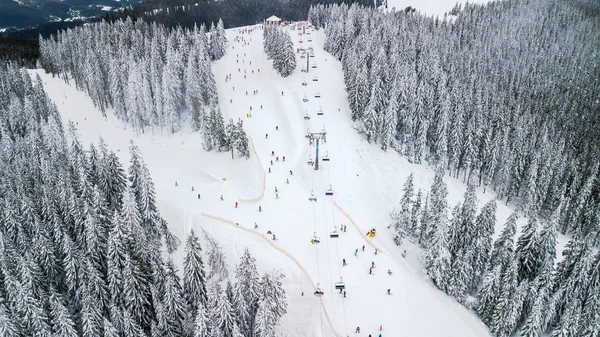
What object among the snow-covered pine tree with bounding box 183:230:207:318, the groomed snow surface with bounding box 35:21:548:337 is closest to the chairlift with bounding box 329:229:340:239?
the groomed snow surface with bounding box 35:21:548:337

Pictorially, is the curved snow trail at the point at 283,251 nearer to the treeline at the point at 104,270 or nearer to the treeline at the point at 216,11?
the treeline at the point at 104,270

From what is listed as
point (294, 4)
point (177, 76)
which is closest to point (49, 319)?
point (177, 76)

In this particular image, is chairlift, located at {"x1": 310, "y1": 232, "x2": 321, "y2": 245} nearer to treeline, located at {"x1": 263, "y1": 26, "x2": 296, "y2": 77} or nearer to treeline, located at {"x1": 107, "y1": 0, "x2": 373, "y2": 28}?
treeline, located at {"x1": 263, "y1": 26, "x2": 296, "y2": 77}

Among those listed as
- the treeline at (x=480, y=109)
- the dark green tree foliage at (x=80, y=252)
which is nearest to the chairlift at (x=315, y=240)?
the dark green tree foliage at (x=80, y=252)

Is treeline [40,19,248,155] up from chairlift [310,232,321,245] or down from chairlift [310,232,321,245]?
up

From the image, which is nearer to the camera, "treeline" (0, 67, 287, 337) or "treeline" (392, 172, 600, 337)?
"treeline" (0, 67, 287, 337)
